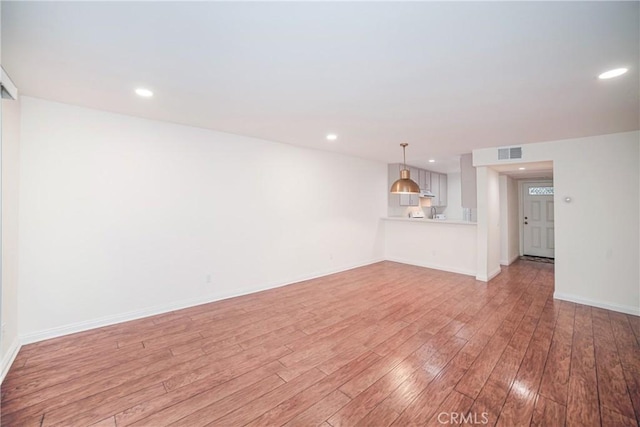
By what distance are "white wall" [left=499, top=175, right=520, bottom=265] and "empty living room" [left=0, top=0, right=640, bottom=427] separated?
55.5 inches

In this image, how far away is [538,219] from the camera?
22.7ft

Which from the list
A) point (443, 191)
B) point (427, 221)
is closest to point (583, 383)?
point (427, 221)

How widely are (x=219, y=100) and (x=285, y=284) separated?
3183mm

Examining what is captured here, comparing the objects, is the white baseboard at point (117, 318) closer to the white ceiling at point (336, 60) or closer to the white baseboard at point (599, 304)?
the white ceiling at point (336, 60)

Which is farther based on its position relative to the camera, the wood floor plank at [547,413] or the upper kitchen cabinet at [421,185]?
the upper kitchen cabinet at [421,185]

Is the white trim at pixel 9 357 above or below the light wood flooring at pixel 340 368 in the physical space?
above

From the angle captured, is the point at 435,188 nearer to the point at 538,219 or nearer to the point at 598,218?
the point at 538,219

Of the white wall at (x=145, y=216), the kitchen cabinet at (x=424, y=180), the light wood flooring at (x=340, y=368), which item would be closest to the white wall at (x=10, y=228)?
the white wall at (x=145, y=216)

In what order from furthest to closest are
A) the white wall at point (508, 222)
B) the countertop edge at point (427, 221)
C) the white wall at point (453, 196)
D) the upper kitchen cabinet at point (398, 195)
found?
the white wall at point (453, 196) → the upper kitchen cabinet at point (398, 195) → the white wall at point (508, 222) → the countertop edge at point (427, 221)

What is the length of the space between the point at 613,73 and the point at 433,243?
4282 mm

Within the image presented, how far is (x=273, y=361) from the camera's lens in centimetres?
242

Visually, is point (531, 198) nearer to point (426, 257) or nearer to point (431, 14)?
point (426, 257)

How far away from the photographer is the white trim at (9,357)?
217 centimetres

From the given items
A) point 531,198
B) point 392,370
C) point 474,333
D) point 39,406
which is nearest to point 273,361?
point 392,370
